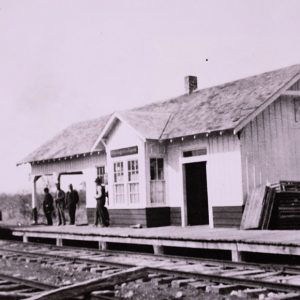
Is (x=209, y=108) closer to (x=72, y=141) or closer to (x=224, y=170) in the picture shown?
(x=224, y=170)

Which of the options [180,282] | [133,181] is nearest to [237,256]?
[180,282]

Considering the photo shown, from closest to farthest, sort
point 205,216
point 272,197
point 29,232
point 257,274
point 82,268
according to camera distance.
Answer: point 257,274, point 82,268, point 272,197, point 205,216, point 29,232

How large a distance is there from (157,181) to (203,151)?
188 cm

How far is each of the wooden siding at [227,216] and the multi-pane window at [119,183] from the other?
388 cm

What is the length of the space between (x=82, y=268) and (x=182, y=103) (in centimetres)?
985

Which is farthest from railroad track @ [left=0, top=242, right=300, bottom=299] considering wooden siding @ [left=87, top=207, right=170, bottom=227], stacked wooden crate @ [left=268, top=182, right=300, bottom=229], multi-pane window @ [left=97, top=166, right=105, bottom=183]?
multi-pane window @ [left=97, top=166, right=105, bottom=183]

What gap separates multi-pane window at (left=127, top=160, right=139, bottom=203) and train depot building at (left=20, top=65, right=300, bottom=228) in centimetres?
3

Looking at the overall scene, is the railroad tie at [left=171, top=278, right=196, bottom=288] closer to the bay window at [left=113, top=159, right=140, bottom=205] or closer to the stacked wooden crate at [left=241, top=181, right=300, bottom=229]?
the stacked wooden crate at [left=241, top=181, right=300, bottom=229]

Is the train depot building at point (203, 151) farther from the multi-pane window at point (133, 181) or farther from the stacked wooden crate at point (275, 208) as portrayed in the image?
the stacked wooden crate at point (275, 208)

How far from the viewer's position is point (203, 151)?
17.8 m

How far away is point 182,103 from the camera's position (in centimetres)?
2089

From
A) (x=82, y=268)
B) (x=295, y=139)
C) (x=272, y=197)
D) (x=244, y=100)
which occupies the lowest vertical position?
(x=82, y=268)

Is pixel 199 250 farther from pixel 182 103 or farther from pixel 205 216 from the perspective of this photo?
pixel 182 103

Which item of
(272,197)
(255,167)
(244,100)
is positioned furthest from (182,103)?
(272,197)
